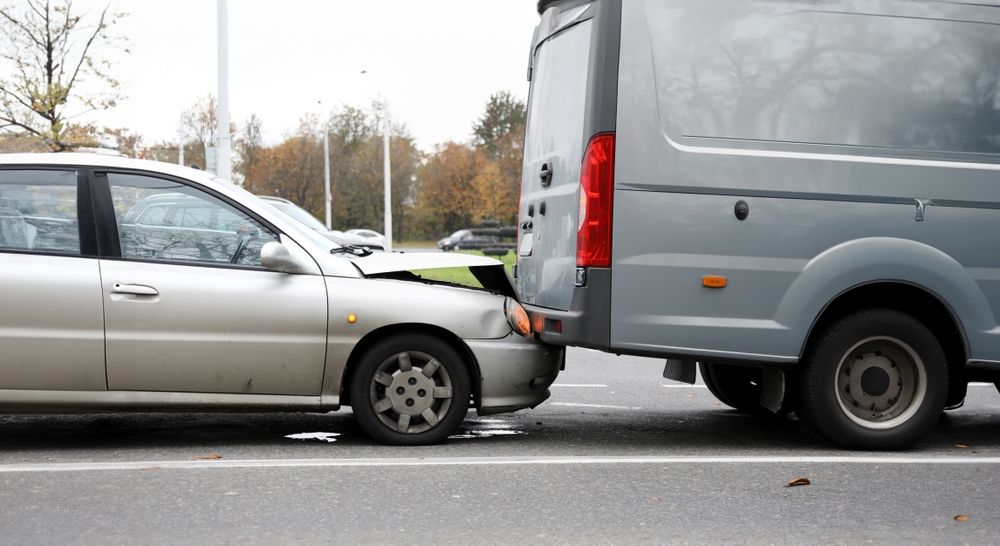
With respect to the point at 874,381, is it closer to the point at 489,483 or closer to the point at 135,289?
the point at 489,483

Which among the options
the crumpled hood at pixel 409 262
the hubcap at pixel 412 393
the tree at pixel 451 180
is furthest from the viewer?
the tree at pixel 451 180

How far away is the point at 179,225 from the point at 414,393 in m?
1.59

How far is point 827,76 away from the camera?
6488 mm

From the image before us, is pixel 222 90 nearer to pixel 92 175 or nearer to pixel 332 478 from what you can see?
pixel 92 175

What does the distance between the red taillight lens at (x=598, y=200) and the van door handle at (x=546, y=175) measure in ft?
2.28

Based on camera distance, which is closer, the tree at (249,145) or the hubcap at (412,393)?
the hubcap at (412,393)

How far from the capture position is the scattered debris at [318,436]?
22.3 feet

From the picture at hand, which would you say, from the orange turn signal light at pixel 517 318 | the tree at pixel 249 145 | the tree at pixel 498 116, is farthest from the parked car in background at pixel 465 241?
the orange turn signal light at pixel 517 318

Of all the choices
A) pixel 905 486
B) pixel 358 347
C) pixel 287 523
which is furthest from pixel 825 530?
pixel 358 347

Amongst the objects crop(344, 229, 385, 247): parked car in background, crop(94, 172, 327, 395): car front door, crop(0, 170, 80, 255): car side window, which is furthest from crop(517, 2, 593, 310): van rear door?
crop(344, 229, 385, 247): parked car in background

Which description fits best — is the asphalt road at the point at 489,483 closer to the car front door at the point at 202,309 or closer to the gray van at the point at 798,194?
the car front door at the point at 202,309

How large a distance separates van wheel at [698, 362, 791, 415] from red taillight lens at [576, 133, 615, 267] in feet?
6.52

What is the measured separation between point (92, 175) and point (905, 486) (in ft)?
14.9

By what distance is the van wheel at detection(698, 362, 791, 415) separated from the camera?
8062 millimetres
